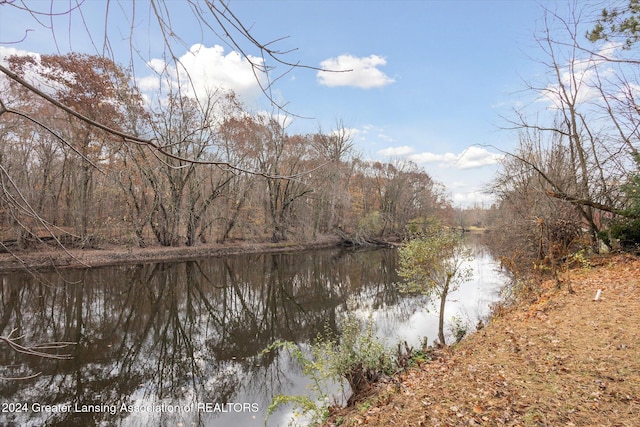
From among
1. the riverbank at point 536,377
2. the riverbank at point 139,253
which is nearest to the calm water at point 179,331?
the riverbank at point 139,253

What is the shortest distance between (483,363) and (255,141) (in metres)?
22.5

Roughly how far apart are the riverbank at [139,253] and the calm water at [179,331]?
1065 millimetres

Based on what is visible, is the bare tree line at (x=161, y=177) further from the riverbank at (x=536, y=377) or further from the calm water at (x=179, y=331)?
the riverbank at (x=536, y=377)

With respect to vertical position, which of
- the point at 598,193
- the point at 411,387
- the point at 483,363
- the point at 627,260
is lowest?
the point at 411,387

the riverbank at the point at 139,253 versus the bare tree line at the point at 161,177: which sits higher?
the bare tree line at the point at 161,177

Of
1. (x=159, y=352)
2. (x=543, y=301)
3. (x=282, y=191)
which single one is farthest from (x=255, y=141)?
(x=543, y=301)

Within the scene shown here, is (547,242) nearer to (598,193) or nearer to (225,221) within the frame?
(598,193)

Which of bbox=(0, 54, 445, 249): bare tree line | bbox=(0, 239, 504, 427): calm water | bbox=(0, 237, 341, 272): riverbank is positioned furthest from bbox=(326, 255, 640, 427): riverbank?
bbox=(0, 237, 341, 272): riverbank

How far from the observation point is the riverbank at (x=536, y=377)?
10.8 ft

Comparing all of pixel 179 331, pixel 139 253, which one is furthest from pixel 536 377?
pixel 139 253

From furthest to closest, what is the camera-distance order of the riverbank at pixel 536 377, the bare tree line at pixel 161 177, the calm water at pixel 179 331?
the bare tree line at pixel 161 177 → the calm water at pixel 179 331 → the riverbank at pixel 536 377

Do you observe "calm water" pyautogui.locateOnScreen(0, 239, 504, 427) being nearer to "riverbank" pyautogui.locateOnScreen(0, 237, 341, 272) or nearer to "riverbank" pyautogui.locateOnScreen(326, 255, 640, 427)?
"riverbank" pyautogui.locateOnScreen(0, 237, 341, 272)

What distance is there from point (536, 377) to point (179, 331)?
28.1 feet

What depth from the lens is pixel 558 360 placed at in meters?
4.33
